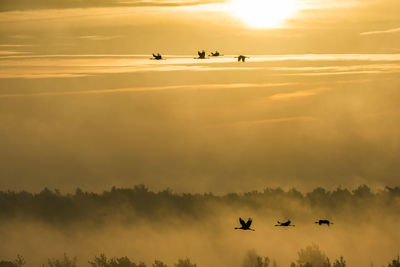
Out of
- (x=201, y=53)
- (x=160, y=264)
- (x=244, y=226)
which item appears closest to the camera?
(x=244, y=226)

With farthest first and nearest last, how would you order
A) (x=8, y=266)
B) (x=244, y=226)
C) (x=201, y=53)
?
1. (x=8, y=266)
2. (x=201, y=53)
3. (x=244, y=226)

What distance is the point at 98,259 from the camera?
199 metres

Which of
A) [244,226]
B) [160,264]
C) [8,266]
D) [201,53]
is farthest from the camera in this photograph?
[160,264]

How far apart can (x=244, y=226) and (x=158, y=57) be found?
12.5m

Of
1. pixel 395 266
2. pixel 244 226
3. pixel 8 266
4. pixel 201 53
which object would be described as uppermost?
pixel 395 266

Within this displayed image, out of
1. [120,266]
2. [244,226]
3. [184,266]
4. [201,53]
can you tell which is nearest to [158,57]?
[201,53]

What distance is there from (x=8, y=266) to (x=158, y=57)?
141 meters

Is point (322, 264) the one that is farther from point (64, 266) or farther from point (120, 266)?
point (64, 266)

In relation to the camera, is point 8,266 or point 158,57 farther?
point 8,266

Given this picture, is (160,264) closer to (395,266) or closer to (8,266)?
(8,266)

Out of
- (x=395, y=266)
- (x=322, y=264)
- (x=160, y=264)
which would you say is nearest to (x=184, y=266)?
(x=160, y=264)

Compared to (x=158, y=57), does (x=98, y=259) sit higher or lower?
higher

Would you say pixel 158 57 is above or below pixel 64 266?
below

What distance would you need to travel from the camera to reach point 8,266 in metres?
182
